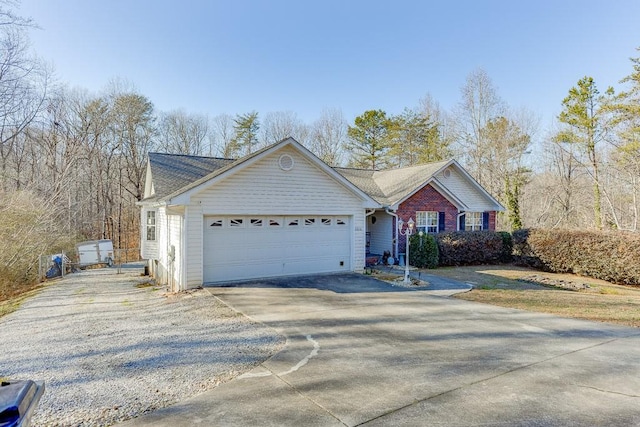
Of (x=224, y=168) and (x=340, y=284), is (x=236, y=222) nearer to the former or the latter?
(x=224, y=168)

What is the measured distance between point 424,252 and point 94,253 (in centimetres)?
1808

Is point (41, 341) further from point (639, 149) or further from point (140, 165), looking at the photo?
point (639, 149)

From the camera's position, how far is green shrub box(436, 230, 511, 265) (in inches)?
632

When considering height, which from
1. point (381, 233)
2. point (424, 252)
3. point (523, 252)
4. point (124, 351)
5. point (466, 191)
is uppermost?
point (466, 191)

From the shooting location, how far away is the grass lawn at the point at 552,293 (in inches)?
343

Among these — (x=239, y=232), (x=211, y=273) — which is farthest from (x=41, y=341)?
(x=239, y=232)

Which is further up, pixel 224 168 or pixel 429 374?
pixel 224 168

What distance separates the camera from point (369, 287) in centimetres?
1116

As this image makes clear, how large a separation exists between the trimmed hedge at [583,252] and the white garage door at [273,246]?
9.06 meters

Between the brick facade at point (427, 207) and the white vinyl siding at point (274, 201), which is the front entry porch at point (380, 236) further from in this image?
the white vinyl siding at point (274, 201)

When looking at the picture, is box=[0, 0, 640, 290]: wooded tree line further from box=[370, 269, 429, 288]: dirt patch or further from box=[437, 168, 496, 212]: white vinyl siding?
box=[370, 269, 429, 288]: dirt patch

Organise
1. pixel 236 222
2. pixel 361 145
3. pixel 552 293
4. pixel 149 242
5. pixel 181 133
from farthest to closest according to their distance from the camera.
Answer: pixel 361 145, pixel 181 133, pixel 149 242, pixel 236 222, pixel 552 293

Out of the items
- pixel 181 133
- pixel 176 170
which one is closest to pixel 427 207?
pixel 176 170

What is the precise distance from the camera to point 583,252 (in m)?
14.0
